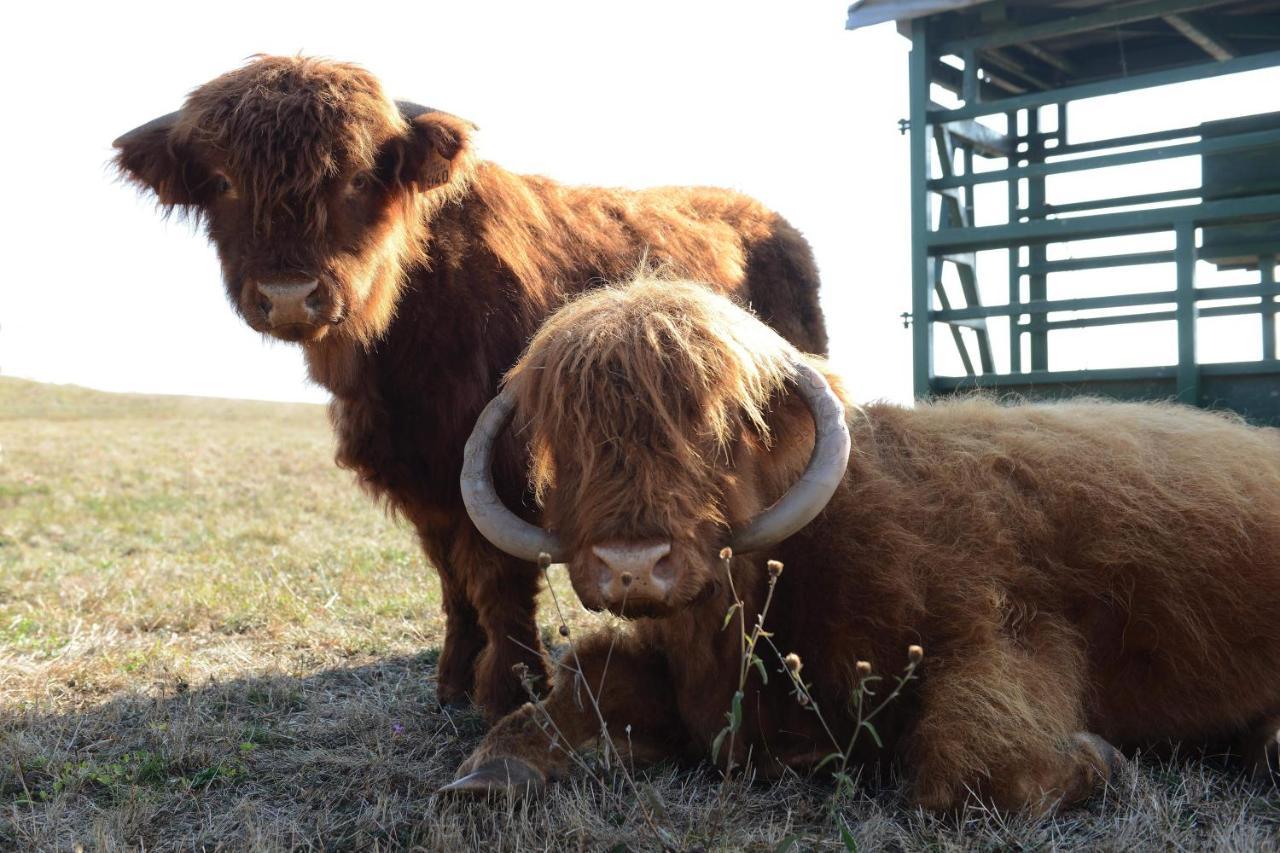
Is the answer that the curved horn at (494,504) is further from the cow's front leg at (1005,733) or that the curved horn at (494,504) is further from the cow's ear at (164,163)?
the cow's ear at (164,163)

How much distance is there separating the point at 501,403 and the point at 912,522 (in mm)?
1378

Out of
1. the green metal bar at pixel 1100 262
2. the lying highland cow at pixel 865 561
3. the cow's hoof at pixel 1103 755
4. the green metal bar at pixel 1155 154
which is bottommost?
the cow's hoof at pixel 1103 755

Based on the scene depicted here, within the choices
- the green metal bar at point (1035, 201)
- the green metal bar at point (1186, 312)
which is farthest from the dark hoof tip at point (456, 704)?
the green metal bar at point (1035, 201)

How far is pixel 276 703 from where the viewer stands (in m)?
5.23

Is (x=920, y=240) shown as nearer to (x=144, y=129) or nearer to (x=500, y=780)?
(x=144, y=129)

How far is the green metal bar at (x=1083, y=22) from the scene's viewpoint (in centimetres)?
706

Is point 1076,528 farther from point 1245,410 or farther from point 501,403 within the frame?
point 1245,410

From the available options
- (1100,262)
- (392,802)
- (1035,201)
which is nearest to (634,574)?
(392,802)

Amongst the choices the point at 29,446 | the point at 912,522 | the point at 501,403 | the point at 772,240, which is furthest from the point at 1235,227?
the point at 29,446

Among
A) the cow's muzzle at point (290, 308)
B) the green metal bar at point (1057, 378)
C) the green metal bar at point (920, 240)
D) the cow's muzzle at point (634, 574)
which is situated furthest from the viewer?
the green metal bar at point (920, 240)

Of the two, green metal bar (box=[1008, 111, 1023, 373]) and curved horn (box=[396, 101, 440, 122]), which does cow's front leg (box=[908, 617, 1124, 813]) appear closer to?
curved horn (box=[396, 101, 440, 122])

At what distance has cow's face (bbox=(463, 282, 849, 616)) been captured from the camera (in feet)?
10.4

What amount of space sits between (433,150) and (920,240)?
3721 mm

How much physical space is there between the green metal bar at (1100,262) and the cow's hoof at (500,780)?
5817 millimetres
